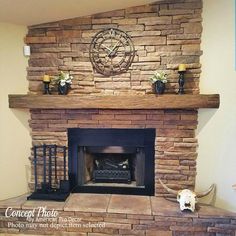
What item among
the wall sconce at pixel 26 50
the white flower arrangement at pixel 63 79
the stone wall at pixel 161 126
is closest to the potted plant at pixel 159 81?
the stone wall at pixel 161 126

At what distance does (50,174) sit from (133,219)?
1.09 metres

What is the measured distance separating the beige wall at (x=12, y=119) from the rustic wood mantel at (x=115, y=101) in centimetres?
15

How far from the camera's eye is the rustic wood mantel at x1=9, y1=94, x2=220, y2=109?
8.04ft

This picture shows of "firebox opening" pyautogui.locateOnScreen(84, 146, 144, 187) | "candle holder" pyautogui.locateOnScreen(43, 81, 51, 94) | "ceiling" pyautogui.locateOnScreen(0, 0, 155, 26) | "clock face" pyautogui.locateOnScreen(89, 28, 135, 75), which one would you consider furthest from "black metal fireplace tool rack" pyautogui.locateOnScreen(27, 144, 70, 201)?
"ceiling" pyautogui.locateOnScreen(0, 0, 155, 26)

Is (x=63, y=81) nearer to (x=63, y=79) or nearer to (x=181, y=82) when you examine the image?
(x=63, y=79)

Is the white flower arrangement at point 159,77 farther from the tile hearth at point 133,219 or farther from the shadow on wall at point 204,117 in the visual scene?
the tile hearth at point 133,219

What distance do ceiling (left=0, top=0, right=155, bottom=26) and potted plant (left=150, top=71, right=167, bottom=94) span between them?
2.62 ft

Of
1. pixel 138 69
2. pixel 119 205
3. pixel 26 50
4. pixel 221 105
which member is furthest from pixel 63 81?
pixel 221 105

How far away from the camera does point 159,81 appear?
2.53 m

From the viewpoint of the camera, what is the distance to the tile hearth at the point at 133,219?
2.33 metres

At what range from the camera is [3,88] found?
2.66 metres

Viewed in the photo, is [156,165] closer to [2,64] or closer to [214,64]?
[214,64]

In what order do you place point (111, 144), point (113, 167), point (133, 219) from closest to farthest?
point (133, 219), point (111, 144), point (113, 167)

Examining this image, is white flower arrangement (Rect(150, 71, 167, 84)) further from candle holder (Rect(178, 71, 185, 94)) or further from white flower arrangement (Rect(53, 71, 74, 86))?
white flower arrangement (Rect(53, 71, 74, 86))
